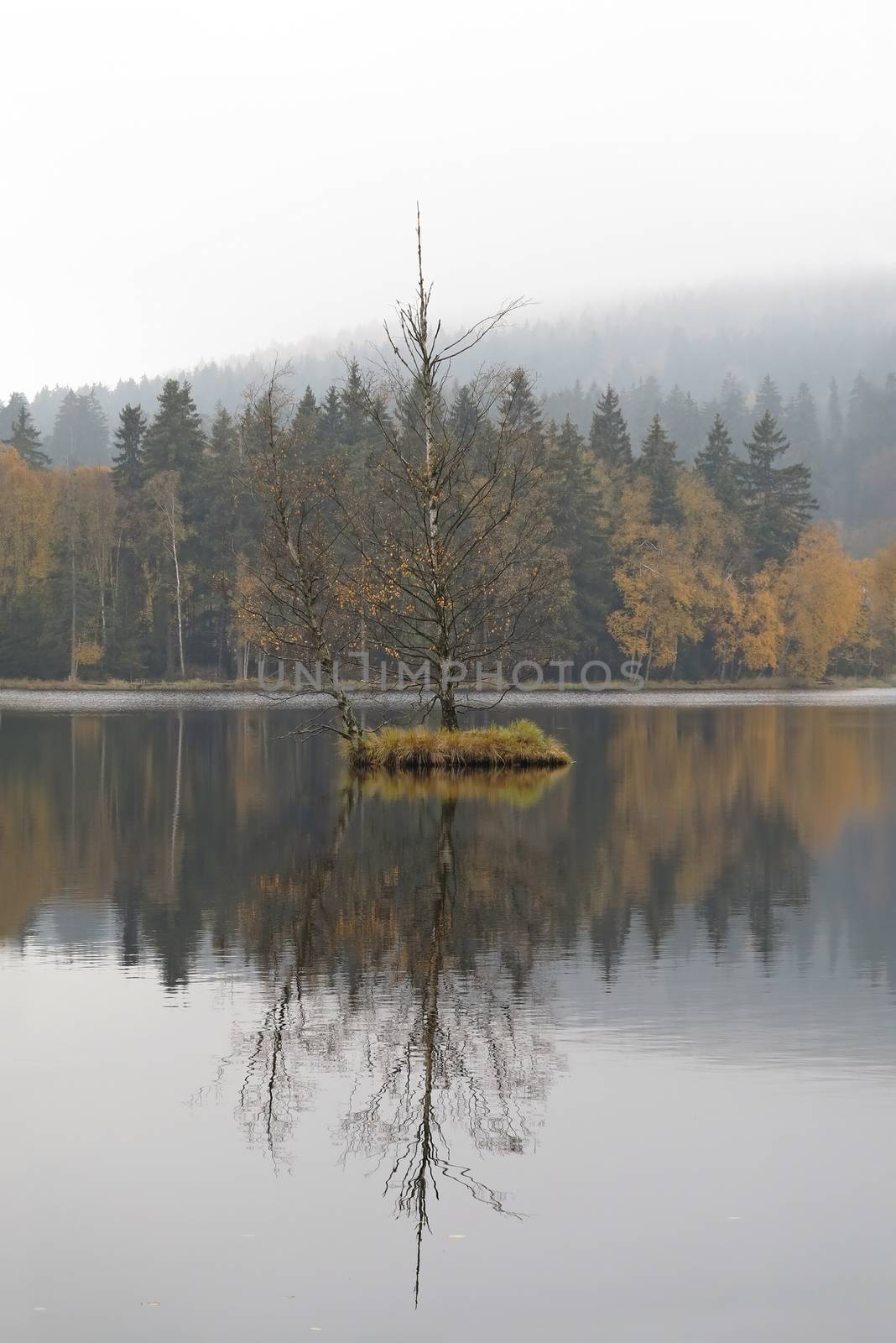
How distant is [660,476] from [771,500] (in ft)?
25.7

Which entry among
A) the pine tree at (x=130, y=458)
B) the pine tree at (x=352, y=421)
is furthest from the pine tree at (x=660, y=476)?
the pine tree at (x=130, y=458)

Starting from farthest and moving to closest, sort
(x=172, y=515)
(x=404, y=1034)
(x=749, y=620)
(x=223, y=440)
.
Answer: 1. (x=223, y=440)
2. (x=749, y=620)
3. (x=172, y=515)
4. (x=404, y=1034)

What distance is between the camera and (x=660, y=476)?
99.2m

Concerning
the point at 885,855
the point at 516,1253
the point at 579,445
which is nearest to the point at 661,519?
the point at 579,445

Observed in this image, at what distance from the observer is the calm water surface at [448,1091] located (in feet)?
17.9

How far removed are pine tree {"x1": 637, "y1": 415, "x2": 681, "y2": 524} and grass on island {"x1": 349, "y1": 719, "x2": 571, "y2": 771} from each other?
68.4m

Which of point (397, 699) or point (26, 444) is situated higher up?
point (26, 444)

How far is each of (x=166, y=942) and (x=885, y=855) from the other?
9.20 m

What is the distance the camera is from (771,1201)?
20.5 feet

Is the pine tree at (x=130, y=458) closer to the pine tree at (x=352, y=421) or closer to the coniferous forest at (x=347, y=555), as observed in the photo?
the coniferous forest at (x=347, y=555)

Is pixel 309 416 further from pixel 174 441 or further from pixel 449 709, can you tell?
pixel 449 709

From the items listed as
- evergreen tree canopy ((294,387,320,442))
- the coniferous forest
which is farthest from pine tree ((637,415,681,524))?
evergreen tree canopy ((294,387,320,442))

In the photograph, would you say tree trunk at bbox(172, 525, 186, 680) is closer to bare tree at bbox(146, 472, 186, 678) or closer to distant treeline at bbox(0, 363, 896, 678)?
bare tree at bbox(146, 472, 186, 678)

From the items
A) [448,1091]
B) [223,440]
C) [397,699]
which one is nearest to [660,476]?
[223,440]
